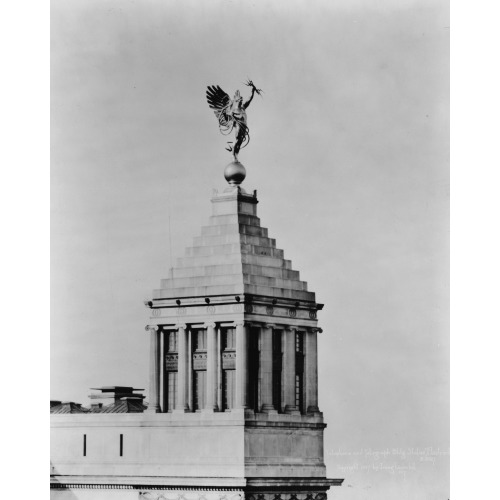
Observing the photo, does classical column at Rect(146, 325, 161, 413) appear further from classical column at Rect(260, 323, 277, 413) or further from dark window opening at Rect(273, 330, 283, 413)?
dark window opening at Rect(273, 330, 283, 413)

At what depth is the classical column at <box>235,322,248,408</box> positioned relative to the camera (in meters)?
98.2

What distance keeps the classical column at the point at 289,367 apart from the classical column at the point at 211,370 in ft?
13.0

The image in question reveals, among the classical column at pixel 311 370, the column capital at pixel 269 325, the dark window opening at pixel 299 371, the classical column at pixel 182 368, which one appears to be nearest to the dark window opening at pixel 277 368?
the column capital at pixel 269 325

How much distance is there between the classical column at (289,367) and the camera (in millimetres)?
101062

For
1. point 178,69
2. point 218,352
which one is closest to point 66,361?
point 218,352

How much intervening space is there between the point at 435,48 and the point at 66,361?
23732 millimetres

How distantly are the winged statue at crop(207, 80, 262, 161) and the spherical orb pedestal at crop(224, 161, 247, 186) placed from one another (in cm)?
73

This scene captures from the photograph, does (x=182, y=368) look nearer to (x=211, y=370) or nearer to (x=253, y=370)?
(x=211, y=370)

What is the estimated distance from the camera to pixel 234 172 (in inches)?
3974

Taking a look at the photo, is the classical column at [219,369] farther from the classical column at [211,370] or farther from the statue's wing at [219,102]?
the statue's wing at [219,102]

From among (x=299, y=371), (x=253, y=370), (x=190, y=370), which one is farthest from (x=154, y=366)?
(x=299, y=371)

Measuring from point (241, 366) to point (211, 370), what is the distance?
1.71m

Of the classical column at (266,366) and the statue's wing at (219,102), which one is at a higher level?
the statue's wing at (219,102)
